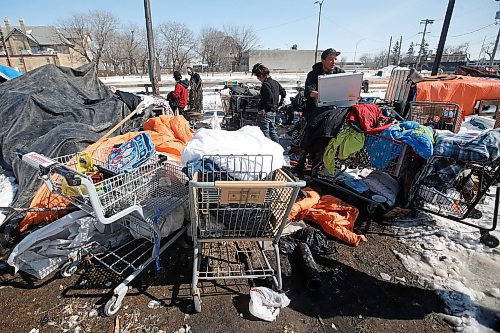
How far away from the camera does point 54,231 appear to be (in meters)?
2.52

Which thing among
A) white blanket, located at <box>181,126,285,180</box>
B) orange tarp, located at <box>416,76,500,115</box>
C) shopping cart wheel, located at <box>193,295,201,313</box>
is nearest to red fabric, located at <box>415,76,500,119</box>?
orange tarp, located at <box>416,76,500,115</box>

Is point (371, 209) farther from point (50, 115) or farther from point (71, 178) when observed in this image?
point (50, 115)

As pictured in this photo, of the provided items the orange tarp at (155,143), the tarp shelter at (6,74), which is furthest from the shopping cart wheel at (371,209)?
the tarp shelter at (6,74)

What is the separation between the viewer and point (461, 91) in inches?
231

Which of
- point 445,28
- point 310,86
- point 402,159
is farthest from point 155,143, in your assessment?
point 445,28

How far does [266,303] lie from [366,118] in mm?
2421

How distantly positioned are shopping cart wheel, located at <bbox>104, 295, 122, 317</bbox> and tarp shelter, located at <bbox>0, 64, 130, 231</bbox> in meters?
2.00

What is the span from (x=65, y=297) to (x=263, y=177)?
1.98 metres

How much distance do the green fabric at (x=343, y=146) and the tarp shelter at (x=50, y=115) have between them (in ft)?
11.8

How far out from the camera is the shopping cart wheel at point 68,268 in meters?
2.43

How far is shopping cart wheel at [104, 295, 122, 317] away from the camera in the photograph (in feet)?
6.78

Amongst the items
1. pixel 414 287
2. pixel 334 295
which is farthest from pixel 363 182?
pixel 334 295

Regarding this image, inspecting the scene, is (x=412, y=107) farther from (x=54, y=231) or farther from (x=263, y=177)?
(x=54, y=231)

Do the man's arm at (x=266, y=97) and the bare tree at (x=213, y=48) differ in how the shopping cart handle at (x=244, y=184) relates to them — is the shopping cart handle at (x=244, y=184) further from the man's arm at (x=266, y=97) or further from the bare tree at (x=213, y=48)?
the bare tree at (x=213, y=48)
